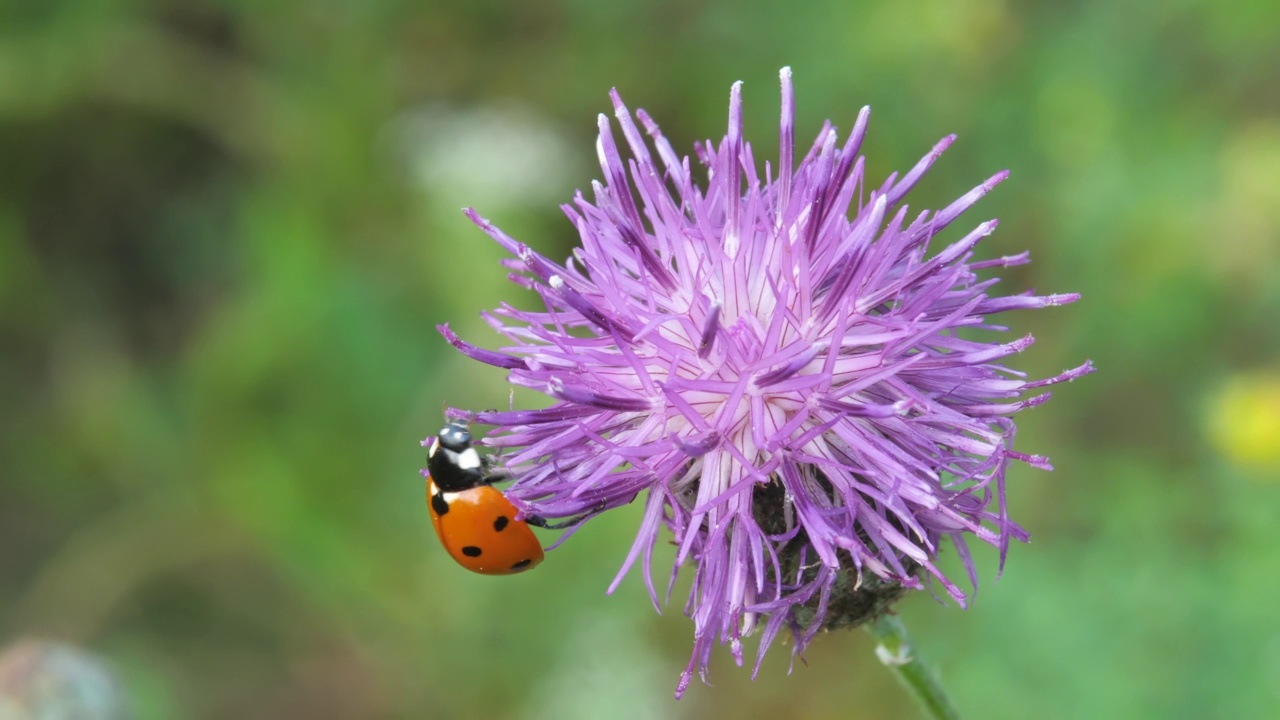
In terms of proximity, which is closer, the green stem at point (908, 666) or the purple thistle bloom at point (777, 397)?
the purple thistle bloom at point (777, 397)

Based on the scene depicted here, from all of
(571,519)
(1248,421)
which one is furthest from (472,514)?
(1248,421)

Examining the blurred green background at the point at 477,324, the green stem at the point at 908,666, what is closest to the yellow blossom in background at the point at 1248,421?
the blurred green background at the point at 477,324

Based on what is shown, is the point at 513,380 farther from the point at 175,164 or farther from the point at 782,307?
the point at 175,164

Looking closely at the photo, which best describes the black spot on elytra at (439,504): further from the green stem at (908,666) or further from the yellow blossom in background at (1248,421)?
the yellow blossom in background at (1248,421)

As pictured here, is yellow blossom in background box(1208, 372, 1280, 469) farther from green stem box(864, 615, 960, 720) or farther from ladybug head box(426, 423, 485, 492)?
ladybug head box(426, 423, 485, 492)

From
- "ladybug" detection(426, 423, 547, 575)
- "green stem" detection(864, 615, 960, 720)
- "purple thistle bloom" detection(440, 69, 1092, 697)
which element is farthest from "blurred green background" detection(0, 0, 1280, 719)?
"ladybug" detection(426, 423, 547, 575)

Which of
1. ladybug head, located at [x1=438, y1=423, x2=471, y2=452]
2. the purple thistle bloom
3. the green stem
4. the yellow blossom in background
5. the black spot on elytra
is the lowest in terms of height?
the green stem

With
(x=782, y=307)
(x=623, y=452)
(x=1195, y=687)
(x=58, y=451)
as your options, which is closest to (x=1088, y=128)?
(x=1195, y=687)
